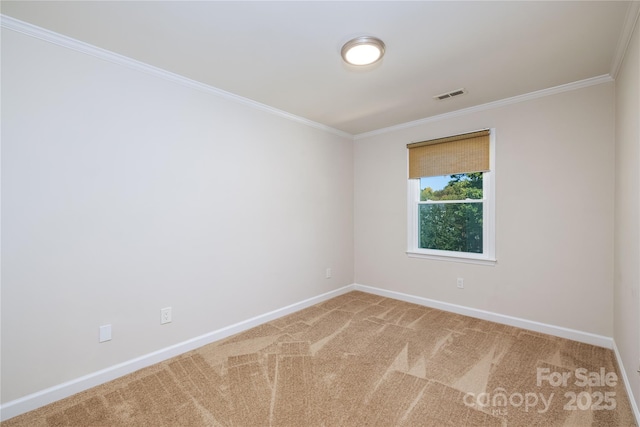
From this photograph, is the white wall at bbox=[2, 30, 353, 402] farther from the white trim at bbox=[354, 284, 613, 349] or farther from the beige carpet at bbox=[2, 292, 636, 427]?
the white trim at bbox=[354, 284, 613, 349]

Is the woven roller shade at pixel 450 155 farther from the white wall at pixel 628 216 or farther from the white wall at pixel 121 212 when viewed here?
the white wall at pixel 121 212

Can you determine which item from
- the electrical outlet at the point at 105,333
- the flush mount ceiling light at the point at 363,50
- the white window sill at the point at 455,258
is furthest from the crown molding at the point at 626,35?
the electrical outlet at the point at 105,333

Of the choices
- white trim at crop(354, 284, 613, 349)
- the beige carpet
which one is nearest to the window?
white trim at crop(354, 284, 613, 349)

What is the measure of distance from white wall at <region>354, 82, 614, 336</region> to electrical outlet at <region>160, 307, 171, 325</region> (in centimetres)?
297

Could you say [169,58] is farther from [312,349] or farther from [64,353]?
[312,349]

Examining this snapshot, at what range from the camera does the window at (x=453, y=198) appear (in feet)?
10.9

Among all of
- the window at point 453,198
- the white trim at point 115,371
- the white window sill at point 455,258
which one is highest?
the window at point 453,198

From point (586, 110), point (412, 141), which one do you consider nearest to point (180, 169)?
point (412, 141)

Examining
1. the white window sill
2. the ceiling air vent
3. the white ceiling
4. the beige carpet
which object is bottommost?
the beige carpet

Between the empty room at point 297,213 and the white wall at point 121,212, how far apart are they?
14 mm

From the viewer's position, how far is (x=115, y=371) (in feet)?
7.27

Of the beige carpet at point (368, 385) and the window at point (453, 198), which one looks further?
the window at point (453, 198)

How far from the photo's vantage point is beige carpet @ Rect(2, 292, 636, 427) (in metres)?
1.79

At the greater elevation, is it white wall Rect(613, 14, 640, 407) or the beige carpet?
white wall Rect(613, 14, 640, 407)
